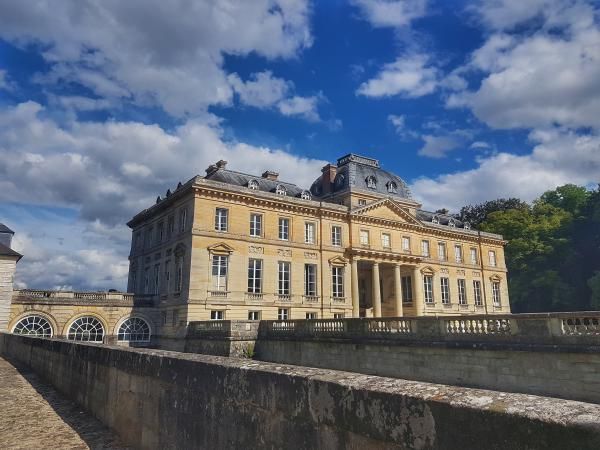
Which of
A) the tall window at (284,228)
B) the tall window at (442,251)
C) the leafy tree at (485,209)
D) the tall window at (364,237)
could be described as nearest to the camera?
the tall window at (284,228)

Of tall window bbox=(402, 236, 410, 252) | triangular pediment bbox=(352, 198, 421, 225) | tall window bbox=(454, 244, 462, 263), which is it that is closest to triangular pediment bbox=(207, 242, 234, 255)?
triangular pediment bbox=(352, 198, 421, 225)

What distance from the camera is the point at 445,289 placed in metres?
42.4

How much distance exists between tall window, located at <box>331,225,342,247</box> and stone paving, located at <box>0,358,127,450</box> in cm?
2616

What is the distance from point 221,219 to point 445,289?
24340mm

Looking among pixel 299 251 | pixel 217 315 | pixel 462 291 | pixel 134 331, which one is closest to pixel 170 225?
pixel 134 331

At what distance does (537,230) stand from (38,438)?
181 ft

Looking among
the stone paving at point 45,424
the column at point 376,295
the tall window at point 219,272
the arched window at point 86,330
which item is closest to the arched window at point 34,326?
the arched window at point 86,330

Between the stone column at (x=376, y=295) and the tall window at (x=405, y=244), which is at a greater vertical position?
the tall window at (x=405, y=244)

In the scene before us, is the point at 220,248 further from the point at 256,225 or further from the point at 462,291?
the point at 462,291

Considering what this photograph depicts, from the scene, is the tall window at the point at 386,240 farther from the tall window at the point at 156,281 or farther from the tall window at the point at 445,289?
the tall window at the point at 156,281

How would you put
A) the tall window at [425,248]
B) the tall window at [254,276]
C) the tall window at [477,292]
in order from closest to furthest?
the tall window at [254,276] → the tall window at [425,248] → the tall window at [477,292]

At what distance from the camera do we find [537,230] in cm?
5106

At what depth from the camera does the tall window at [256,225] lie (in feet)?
101

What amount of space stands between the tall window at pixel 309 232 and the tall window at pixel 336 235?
1.81 metres
